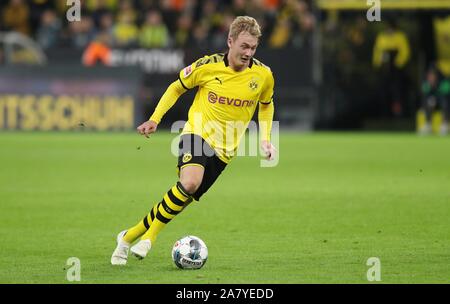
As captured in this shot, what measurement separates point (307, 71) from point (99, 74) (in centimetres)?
534

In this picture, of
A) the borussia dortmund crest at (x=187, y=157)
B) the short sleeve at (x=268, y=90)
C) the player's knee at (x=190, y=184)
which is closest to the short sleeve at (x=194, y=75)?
the short sleeve at (x=268, y=90)

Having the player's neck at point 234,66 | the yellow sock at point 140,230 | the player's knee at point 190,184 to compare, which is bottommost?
the yellow sock at point 140,230

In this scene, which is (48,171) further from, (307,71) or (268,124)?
(307,71)

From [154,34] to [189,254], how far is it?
1989 cm

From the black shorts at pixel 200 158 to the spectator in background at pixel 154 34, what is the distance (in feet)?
62.1

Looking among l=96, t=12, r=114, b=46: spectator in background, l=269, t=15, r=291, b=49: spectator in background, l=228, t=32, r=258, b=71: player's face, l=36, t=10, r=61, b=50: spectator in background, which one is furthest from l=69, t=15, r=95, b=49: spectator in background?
l=228, t=32, r=258, b=71: player's face

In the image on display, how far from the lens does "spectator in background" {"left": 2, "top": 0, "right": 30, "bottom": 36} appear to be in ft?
97.1

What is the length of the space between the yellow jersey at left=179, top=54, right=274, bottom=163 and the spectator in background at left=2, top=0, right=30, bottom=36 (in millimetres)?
21229

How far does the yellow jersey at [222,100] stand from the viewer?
912 cm

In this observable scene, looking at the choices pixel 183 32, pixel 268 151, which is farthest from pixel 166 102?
pixel 183 32

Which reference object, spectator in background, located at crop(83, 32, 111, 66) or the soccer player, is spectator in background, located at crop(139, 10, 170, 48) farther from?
the soccer player

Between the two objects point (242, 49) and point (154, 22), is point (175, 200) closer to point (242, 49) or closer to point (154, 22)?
point (242, 49)

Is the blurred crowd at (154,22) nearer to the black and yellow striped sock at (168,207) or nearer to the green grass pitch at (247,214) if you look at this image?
the green grass pitch at (247,214)

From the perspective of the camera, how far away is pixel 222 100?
9.13 meters
